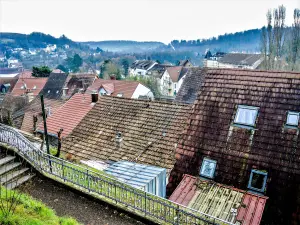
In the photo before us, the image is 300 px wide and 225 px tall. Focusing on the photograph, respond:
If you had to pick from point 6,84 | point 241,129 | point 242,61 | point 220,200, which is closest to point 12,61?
point 6,84

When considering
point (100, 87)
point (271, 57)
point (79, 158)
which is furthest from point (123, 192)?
point (271, 57)

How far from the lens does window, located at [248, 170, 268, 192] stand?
10.7 m

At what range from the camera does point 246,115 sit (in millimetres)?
12352

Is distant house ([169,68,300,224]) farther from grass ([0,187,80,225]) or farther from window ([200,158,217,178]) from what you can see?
grass ([0,187,80,225])

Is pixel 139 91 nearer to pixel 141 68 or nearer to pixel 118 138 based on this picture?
pixel 118 138

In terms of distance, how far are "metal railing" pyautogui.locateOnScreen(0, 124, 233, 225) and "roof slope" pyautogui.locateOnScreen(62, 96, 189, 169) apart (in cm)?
532

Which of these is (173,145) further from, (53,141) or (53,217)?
(53,141)

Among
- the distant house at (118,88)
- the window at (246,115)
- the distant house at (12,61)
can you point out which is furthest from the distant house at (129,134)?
the distant house at (12,61)

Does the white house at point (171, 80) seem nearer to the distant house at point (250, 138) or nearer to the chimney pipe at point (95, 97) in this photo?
the chimney pipe at point (95, 97)

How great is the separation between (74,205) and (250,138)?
320 inches

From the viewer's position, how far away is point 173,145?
46.7ft

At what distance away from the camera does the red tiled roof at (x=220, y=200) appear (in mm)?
9242

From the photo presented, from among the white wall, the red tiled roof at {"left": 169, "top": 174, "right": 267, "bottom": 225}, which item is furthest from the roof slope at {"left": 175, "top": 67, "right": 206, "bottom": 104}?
the red tiled roof at {"left": 169, "top": 174, "right": 267, "bottom": 225}

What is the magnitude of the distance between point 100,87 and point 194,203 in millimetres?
31124
